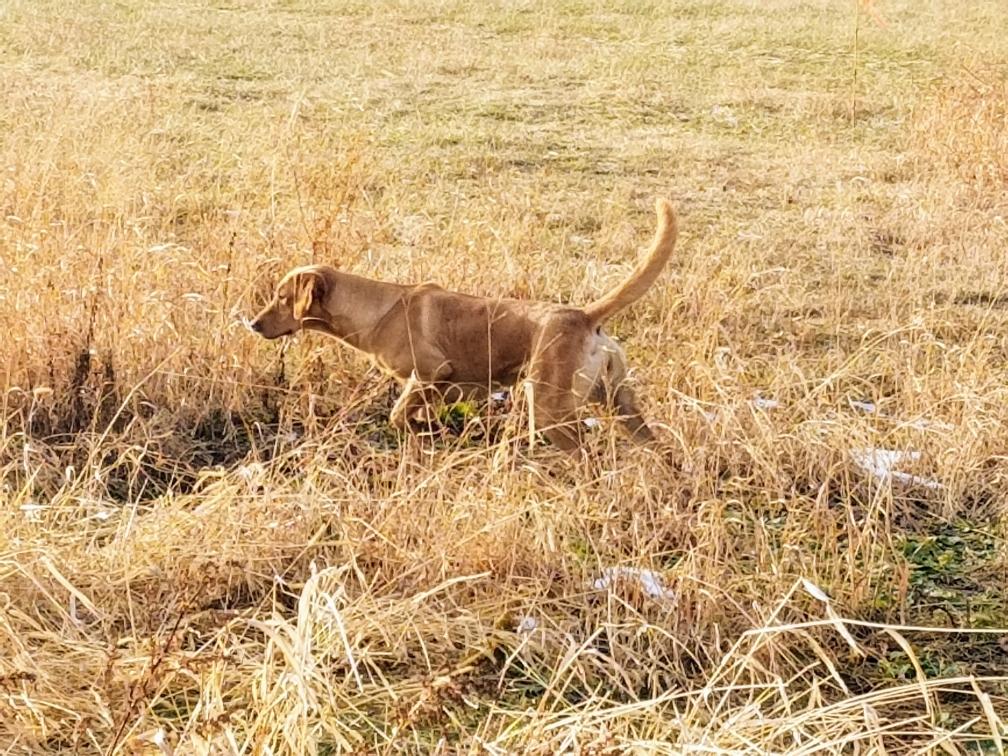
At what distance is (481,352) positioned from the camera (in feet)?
17.4

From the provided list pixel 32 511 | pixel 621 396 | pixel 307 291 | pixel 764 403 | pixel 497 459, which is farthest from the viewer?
pixel 307 291

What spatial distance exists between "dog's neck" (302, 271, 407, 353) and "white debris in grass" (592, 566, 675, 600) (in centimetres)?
183

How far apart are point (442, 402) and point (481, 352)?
0.24 metres

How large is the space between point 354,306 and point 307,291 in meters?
0.19

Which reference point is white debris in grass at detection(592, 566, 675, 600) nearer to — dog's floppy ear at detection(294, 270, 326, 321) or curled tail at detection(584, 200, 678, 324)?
curled tail at detection(584, 200, 678, 324)

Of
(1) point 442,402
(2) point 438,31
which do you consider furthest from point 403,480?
(2) point 438,31

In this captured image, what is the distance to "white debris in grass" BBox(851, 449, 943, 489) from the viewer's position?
4.80 m

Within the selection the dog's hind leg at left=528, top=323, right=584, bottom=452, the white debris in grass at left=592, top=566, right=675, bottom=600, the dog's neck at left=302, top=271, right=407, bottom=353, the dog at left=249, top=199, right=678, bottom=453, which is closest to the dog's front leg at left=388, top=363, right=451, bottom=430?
the dog at left=249, top=199, right=678, bottom=453

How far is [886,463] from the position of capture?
4.84 m

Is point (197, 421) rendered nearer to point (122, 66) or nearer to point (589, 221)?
point (589, 221)

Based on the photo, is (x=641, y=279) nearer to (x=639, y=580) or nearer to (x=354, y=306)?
(x=354, y=306)

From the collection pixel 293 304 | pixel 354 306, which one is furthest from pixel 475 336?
pixel 293 304

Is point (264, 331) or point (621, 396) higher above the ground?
point (264, 331)

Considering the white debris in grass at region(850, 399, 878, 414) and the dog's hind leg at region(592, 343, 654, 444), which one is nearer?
the dog's hind leg at region(592, 343, 654, 444)
